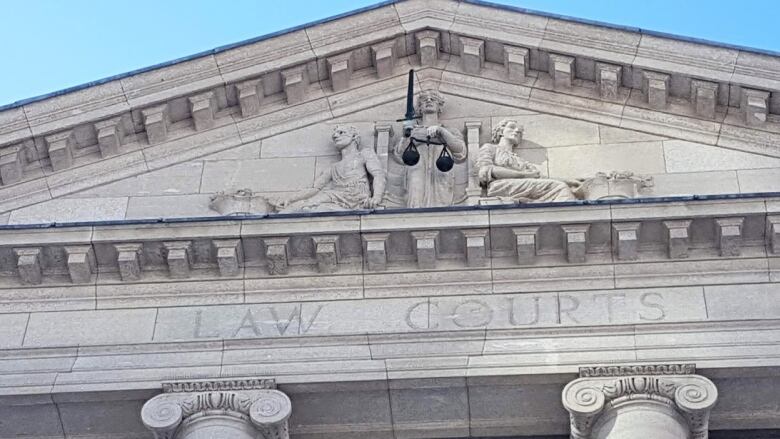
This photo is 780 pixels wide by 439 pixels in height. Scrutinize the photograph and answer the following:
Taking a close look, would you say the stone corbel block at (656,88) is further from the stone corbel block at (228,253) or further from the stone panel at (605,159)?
the stone corbel block at (228,253)

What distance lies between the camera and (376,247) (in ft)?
68.3

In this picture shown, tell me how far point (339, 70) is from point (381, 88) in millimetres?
600

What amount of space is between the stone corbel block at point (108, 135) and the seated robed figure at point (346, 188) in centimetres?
243

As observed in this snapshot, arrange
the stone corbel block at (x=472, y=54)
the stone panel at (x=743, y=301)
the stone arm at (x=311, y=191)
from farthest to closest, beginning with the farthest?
the stone corbel block at (x=472, y=54) → the stone arm at (x=311, y=191) → the stone panel at (x=743, y=301)

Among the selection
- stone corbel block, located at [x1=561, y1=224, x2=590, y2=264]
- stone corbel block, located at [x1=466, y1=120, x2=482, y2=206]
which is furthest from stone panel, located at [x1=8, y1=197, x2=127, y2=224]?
stone corbel block, located at [x1=561, y1=224, x2=590, y2=264]

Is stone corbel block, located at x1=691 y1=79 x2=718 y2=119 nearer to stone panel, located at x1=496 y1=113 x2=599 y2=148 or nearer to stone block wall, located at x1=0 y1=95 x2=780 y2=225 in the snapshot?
stone block wall, located at x1=0 y1=95 x2=780 y2=225

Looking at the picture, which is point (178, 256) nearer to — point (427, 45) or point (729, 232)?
point (427, 45)

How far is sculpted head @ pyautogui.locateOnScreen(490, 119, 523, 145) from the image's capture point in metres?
22.9

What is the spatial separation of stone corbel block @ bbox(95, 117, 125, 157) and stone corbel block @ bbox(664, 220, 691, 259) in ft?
23.3

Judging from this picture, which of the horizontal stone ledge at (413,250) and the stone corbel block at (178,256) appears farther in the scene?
the stone corbel block at (178,256)

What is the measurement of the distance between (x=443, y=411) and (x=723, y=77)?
5789 millimetres

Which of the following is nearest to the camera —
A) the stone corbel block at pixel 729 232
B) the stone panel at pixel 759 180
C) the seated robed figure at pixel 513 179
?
the stone corbel block at pixel 729 232

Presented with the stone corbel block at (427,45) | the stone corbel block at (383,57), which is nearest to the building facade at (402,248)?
the stone corbel block at (383,57)

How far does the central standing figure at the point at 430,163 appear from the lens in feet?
72.6
